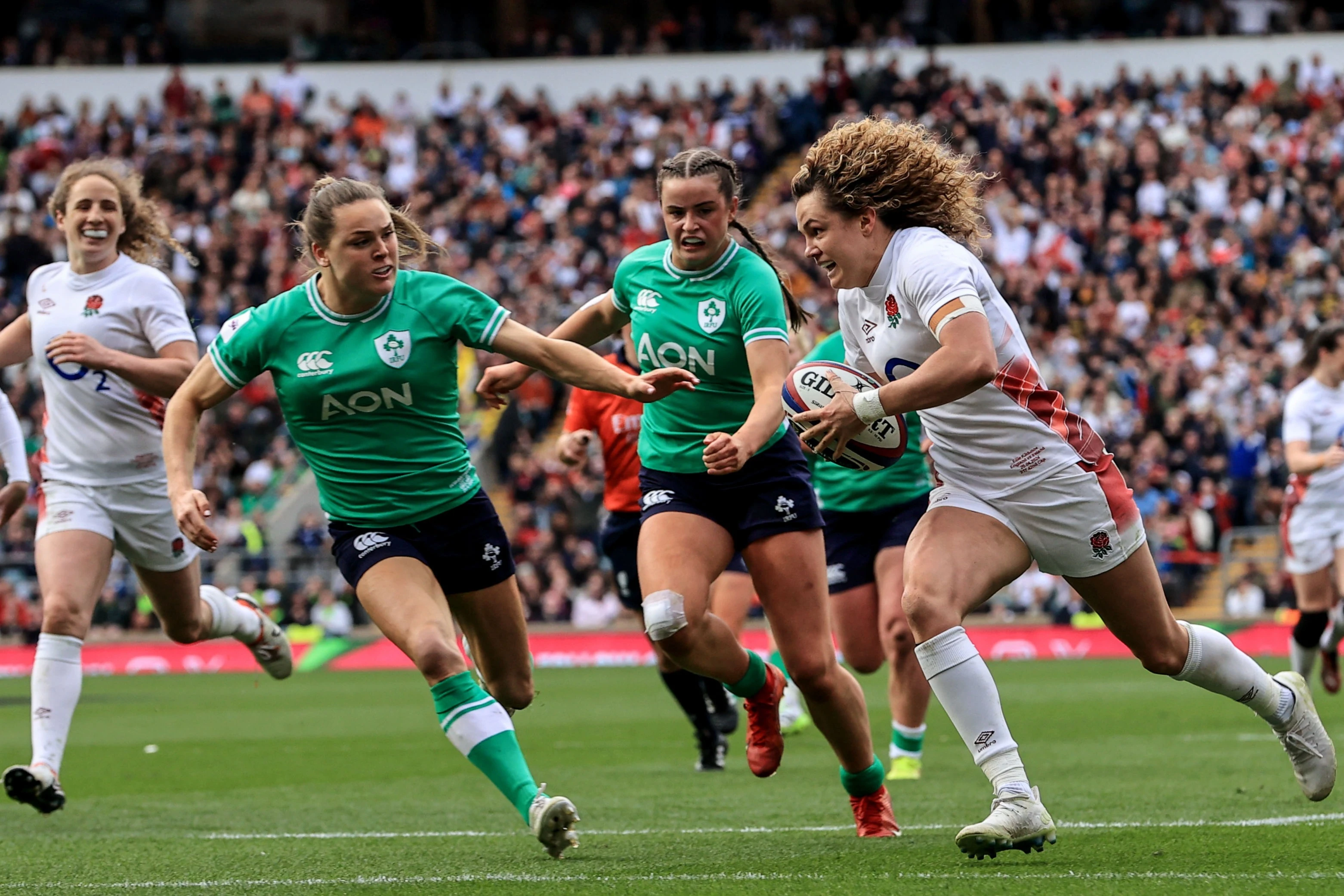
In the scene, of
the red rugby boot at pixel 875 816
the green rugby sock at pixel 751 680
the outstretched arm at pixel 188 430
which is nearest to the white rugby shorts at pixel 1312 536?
the green rugby sock at pixel 751 680

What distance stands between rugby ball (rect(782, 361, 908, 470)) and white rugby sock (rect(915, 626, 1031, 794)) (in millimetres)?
674

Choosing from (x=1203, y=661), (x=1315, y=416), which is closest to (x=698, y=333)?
(x=1203, y=661)

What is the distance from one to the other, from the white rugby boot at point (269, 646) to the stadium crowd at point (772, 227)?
12.8 m

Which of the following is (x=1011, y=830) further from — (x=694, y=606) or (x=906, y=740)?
(x=906, y=740)

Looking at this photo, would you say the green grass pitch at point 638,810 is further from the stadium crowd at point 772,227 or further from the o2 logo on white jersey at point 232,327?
the stadium crowd at point 772,227

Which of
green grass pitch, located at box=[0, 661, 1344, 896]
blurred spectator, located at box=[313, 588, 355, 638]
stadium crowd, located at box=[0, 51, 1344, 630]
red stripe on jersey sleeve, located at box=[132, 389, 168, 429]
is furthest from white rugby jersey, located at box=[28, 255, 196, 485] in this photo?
blurred spectator, located at box=[313, 588, 355, 638]

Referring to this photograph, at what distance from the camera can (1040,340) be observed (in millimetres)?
25344

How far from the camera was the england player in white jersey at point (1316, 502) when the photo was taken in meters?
11.7

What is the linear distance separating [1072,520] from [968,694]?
0.67 meters

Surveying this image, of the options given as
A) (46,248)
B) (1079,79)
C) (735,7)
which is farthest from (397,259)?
(735,7)

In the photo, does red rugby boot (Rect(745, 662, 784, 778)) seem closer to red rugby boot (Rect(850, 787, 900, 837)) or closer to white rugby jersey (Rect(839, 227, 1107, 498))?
red rugby boot (Rect(850, 787, 900, 837))

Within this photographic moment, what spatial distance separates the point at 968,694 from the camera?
5.71 meters

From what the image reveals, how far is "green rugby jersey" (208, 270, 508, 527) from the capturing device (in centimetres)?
624

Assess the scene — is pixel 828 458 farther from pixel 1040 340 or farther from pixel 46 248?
pixel 46 248
